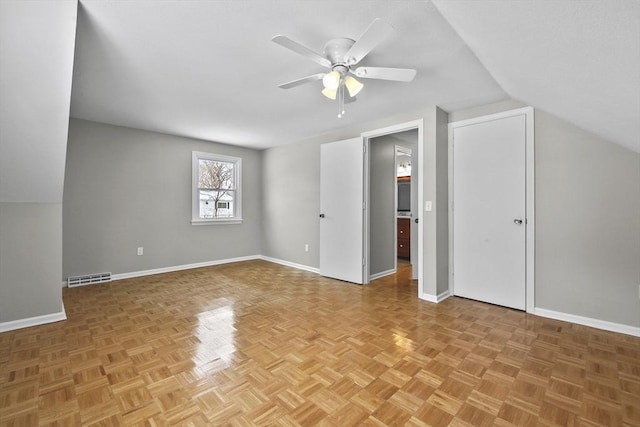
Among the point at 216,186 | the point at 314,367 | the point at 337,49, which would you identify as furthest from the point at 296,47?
the point at 216,186

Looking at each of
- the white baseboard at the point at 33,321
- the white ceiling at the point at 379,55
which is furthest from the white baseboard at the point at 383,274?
the white baseboard at the point at 33,321

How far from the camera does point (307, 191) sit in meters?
4.89

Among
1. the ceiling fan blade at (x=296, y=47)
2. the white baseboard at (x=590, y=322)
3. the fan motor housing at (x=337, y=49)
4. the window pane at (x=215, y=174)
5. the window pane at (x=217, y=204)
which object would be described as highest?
the fan motor housing at (x=337, y=49)

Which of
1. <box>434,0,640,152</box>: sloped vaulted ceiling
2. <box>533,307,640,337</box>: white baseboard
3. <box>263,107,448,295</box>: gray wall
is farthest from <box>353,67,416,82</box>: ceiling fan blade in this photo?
<box>533,307,640,337</box>: white baseboard

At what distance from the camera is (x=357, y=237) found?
399cm

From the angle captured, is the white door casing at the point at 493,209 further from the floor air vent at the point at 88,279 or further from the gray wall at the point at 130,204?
the floor air vent at the point at 88,279

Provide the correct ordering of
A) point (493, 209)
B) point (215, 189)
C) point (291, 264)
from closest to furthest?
1. point (493, 209)
2. point (291, 264)
3. point (215, 189)

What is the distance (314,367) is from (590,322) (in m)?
2.55

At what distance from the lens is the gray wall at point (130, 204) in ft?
12.6

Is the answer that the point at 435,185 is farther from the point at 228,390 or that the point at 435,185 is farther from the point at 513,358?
the point at 228,390

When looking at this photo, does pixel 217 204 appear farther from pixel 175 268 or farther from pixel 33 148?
pixel 33 148

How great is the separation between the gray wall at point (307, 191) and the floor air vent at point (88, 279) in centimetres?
263

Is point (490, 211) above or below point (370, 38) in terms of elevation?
below

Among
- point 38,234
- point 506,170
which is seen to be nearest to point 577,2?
point 506,170
